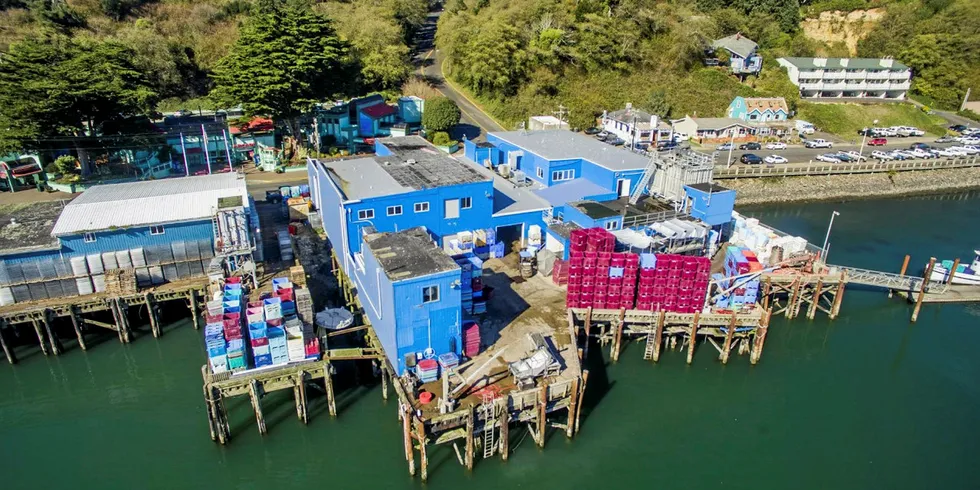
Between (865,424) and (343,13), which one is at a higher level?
(343,13)

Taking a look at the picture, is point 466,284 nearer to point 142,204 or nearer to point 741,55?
point 142,204

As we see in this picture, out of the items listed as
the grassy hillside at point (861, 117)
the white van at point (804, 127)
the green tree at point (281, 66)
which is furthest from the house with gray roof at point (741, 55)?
the green tree at point (281, 66)

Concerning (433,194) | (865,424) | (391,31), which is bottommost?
(865,424)

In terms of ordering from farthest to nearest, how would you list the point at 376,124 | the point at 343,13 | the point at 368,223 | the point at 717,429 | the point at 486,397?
the point at 343,13 < the point at 376,124 < the point at 368,223 < the point at 717,429 < the point at 486,397

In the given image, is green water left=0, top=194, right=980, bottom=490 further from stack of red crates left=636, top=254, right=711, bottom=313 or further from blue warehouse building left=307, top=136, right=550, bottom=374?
blue warehouse building left=307, top=136, right=550, bottom=374

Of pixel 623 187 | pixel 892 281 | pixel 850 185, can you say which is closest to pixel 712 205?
pixel 623 187

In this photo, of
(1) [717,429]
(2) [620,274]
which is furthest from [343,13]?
(1) [717,429]

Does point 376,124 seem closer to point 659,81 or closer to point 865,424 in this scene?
point 659,81
